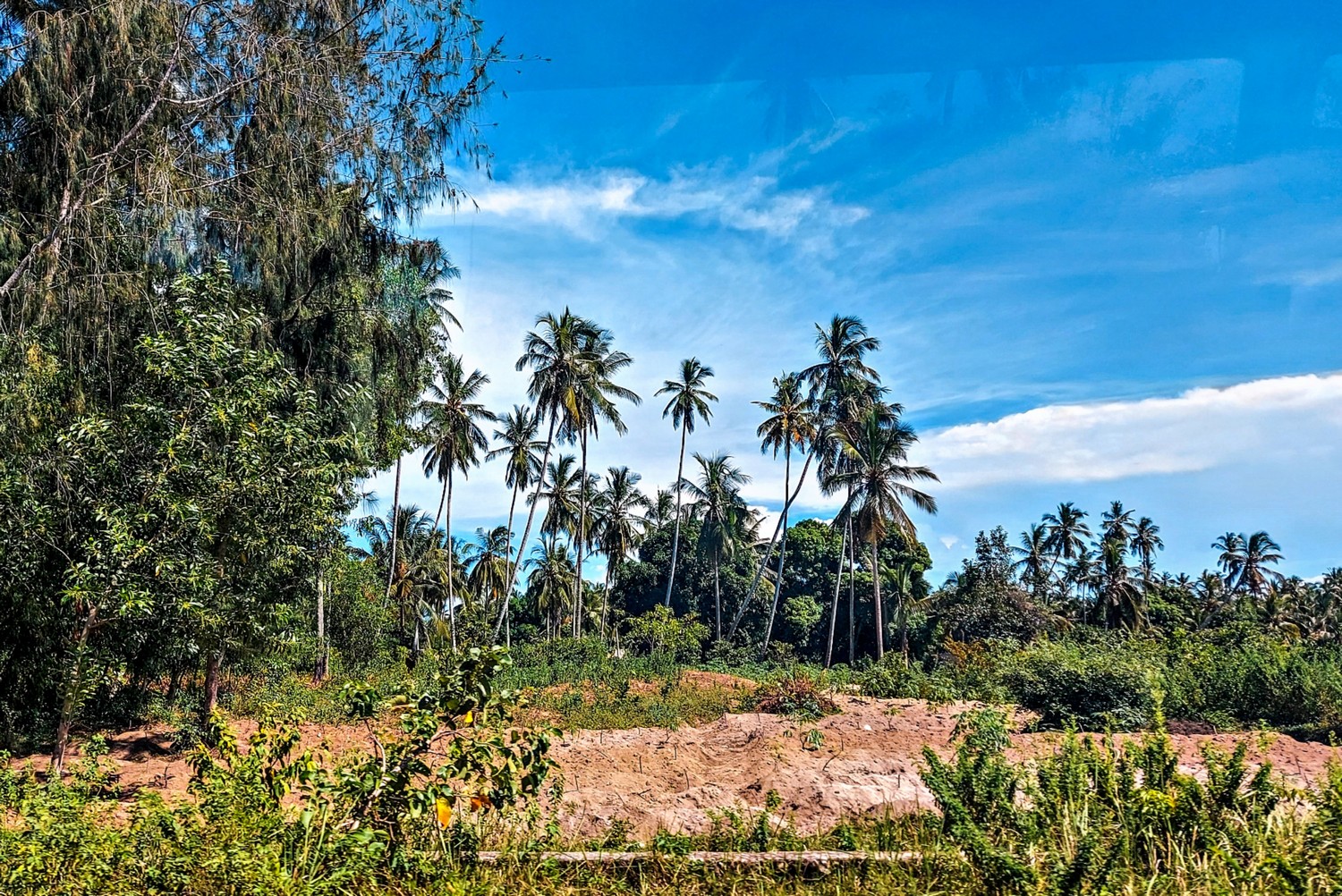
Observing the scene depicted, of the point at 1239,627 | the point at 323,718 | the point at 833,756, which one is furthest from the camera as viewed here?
the point at 1239,627

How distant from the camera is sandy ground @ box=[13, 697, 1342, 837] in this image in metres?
6.77

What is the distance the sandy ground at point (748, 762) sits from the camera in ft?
22.2

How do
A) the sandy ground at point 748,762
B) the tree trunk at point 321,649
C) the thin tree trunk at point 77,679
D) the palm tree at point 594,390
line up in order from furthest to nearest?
the palm tree at point 594,390 → the tree trunk at point 321,649 → the thin tree trunk at point 77,679 → the sandy ground at point 748,762

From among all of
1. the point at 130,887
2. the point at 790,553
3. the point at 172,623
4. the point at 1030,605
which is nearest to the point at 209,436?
the point at 172,623

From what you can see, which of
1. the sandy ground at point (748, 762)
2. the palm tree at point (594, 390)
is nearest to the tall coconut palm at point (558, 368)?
the palm tree at point (594, 390)

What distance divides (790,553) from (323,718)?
33077 mm

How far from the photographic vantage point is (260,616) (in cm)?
1001

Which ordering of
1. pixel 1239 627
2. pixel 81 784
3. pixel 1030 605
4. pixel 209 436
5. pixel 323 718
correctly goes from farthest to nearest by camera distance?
pixel 1030 605, pixel 1239 627, pixel 323 718, pixel 209 436, pixel 81 784

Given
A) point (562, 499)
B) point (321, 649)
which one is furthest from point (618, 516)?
point (321, 649)

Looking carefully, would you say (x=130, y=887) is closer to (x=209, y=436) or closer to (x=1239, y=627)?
(x=209, y=436)

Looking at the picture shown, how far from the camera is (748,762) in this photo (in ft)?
32.3

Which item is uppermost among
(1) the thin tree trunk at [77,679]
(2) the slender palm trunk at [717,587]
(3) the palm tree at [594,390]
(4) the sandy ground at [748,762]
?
(3) the palm tree at [594,390]

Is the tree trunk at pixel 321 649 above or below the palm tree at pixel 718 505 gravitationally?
below

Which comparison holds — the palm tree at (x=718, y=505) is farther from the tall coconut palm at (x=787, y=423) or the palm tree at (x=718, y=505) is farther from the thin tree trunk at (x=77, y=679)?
the thin tree trunk at (x=77, y=679)
